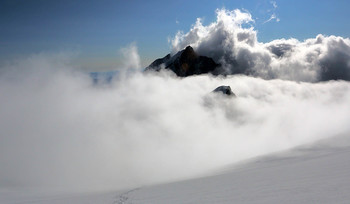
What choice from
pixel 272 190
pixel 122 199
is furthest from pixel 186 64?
pixel 272 190

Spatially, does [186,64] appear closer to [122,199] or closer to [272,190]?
[122,199]

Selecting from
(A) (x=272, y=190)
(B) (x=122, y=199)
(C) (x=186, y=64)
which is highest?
(C) (x=186, y=64)

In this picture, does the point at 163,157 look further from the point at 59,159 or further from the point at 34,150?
the point at 34,150

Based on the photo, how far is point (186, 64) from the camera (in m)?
149

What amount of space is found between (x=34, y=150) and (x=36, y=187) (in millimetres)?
17882

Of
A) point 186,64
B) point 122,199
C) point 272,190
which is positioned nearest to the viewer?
point 272,190

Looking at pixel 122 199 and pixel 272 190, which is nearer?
pixel 272 190

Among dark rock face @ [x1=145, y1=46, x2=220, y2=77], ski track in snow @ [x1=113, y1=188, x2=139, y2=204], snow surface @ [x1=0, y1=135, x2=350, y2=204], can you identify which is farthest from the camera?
dark rock face @ [x1=145, y1=46, x2=220, y2=77]

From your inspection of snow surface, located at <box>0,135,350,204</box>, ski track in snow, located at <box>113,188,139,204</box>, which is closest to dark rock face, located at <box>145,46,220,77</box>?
ski track in snow, located at <box>113,188,139,204</box>

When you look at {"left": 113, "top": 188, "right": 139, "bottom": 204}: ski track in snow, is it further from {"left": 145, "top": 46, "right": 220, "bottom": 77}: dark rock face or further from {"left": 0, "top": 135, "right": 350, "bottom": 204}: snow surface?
{"left": 145, "top": 46, "right": 220, "bottom": 77}: dark rock face

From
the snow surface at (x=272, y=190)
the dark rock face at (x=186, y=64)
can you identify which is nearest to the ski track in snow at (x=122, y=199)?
the snow surface at (x=272, y=190)

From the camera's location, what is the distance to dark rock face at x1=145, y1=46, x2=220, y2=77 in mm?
145750

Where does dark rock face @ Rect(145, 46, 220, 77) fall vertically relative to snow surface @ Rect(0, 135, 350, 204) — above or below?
above

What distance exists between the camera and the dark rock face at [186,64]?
145750 mm
